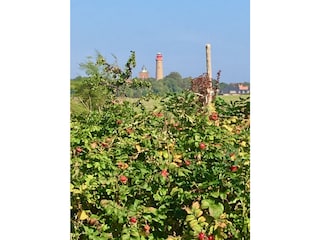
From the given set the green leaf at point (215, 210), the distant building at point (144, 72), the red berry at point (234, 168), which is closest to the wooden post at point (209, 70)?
the distant building at point (144, 72)

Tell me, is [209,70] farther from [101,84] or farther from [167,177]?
[101,84]

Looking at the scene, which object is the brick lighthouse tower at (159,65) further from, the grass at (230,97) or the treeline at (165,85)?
the grass at (230,97)

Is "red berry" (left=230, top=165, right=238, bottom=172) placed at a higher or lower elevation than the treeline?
lower

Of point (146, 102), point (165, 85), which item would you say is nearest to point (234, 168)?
point (165, 85)

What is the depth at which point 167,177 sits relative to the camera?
6.76 feet

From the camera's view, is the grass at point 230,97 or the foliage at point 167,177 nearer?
the foliage at point 167,177

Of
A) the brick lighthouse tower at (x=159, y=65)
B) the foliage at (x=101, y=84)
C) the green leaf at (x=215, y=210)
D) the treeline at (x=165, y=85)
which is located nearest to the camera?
the green leaf at (x=215, y=210)

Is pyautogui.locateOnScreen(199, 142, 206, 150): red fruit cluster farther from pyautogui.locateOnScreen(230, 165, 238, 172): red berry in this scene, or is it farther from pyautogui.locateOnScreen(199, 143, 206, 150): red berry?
pyautogui.locateOnScreen(230, 165, 238, 172): red berry

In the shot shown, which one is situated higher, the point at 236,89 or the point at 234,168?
the point at 236,89

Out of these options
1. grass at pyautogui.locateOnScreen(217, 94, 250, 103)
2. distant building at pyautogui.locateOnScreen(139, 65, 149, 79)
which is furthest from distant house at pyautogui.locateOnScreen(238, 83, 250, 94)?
distant building at pyautogui.locateOnScreen(139, 65, 149, 79)

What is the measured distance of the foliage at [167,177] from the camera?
1.90 metres

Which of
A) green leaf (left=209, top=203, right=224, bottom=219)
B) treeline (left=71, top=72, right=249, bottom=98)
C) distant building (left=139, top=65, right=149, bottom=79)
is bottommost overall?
green leaf (left=209, top=203, right=224, bottom=219)

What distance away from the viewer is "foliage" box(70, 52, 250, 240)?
1896 mm

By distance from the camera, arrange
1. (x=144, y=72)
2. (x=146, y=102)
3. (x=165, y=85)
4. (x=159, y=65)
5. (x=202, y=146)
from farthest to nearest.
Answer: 1. (x=146, y=102)
2. (x=165, y=85)
3. (x=144, y=72)
4. (x=202, y=146)
5. (x=159, y=65)
